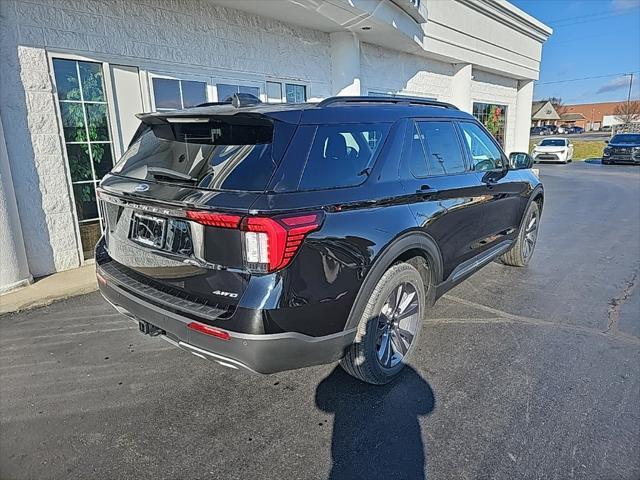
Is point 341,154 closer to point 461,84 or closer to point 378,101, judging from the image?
point 378,101

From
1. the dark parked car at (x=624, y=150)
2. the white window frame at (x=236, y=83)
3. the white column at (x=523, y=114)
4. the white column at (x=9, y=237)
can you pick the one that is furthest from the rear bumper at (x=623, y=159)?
the white column at (x=9, y=237)

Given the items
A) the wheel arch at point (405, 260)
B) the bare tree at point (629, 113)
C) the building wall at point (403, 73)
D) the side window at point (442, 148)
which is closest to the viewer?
the wheel arch at point (405, 260)

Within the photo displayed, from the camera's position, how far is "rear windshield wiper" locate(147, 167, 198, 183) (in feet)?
8.15

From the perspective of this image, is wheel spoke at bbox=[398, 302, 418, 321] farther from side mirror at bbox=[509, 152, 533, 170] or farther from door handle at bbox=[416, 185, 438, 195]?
side mirror at bbox=[509, 152, 533, 170]

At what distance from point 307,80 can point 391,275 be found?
6349mm

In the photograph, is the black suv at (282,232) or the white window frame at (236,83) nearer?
the black suv at (282,232)

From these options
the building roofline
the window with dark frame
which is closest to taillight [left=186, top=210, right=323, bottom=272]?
the building roofline

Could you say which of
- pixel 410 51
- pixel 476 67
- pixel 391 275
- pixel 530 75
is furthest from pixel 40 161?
pixel 530 75

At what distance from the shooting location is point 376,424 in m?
2.62

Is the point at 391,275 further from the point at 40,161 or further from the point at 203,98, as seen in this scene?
the point at 203,98

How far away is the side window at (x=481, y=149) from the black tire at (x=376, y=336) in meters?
1.62

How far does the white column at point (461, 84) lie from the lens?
12766mm

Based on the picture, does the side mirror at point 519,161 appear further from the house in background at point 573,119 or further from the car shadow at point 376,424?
the house in background at point 573,119

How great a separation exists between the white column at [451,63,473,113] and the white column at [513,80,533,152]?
19.6 ft
